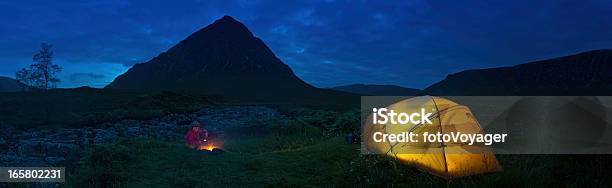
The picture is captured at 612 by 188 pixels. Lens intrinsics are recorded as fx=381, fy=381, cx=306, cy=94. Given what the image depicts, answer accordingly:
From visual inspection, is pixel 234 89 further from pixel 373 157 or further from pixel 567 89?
pixel 373 157

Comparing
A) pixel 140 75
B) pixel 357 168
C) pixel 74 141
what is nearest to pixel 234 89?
pixel 140 75

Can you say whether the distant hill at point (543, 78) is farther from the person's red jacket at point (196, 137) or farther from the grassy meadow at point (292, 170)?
the grassy meadow at point (292, 170)

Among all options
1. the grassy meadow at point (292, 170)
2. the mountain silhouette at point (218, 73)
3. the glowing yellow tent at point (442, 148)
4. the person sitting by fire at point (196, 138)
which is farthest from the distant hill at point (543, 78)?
the grassy meadow at point (292, 170)

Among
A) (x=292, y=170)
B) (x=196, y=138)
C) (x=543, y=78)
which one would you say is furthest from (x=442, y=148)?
(x=543, y=78)

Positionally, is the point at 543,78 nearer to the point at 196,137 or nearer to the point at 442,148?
the point at 196,137

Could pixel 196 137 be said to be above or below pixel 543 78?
below

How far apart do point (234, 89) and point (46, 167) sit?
12650 centimetres

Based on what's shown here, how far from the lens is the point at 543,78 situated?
115438mm

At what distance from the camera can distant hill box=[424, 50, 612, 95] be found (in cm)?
10269

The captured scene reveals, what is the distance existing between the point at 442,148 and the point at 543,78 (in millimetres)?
126496

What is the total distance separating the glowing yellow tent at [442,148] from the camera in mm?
8930

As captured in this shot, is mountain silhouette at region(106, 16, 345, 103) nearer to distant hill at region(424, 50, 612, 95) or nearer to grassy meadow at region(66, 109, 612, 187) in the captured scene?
distant hill at region(424, 50, 612, 95)

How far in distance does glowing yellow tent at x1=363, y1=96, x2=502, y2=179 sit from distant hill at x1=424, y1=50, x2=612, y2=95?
96308mm

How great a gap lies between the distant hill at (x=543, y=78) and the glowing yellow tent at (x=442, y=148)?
96.3 m
